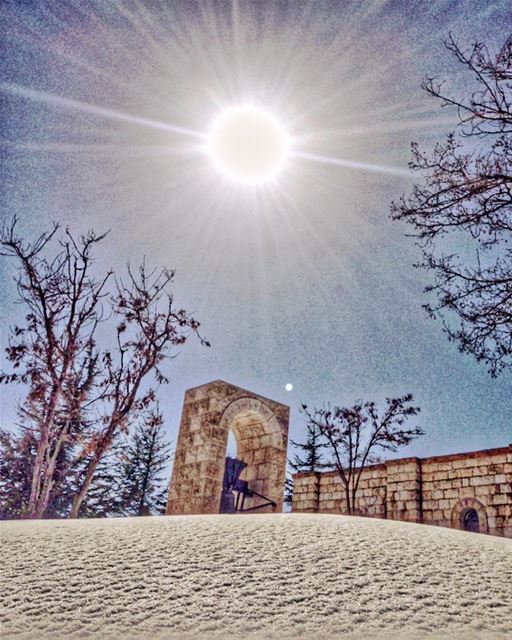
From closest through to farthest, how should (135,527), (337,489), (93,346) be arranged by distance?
(135,527)
(93,346)
(337,489)

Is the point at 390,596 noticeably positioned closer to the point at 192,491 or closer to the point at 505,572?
the point at 505,572

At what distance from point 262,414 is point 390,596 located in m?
10.4

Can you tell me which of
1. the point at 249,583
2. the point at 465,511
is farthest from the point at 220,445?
the point at 249,583

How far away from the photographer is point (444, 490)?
1216 centimetres

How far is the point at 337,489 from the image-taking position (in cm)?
1534

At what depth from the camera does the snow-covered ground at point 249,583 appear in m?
2.97

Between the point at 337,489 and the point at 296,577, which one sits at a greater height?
the point at 337,489

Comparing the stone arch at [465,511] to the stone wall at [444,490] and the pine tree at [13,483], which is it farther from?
the pine tree at [13,483]

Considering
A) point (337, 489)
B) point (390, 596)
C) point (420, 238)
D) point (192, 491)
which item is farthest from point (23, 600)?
point (337, 489)

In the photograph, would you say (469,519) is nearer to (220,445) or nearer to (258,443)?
(258,443)

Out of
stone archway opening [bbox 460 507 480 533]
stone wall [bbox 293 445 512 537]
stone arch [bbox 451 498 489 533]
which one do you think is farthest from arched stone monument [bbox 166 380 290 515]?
stone archway opening [bbox 460 507 480 533]

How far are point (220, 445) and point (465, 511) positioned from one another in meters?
6.20

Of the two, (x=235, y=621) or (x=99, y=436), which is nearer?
(x=235, y=621)

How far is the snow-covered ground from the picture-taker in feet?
9.74
